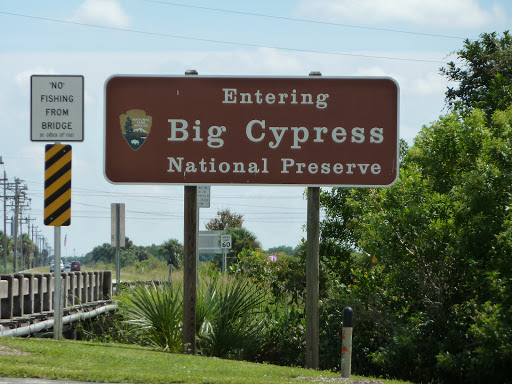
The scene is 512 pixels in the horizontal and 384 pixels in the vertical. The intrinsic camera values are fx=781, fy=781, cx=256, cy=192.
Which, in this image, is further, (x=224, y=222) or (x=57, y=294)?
(x=224, y=222)

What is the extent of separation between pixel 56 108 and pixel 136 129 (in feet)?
5.33

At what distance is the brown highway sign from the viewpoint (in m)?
12.4

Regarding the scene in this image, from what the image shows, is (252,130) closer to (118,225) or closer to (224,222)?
(118,225)

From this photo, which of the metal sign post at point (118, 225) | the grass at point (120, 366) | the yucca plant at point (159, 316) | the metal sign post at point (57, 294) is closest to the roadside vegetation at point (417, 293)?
the yucca plant at point (159, 316)

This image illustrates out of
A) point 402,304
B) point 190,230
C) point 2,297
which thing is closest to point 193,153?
point 190,230

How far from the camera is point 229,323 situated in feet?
45.6

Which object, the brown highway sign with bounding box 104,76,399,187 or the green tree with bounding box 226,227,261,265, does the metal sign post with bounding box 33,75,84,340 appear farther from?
the green tree with bounding box 226,227,261,265

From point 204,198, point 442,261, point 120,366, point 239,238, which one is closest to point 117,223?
point 204,198

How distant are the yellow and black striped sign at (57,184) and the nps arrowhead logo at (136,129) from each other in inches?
50.0

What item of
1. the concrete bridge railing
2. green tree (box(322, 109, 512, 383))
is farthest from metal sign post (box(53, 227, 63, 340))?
green tree (box(322, 109, 512, 383))

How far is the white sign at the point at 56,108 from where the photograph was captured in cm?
1310

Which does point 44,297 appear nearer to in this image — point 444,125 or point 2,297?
point 2,297

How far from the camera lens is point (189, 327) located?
12.5 metres

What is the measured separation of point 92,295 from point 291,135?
1432 cm
